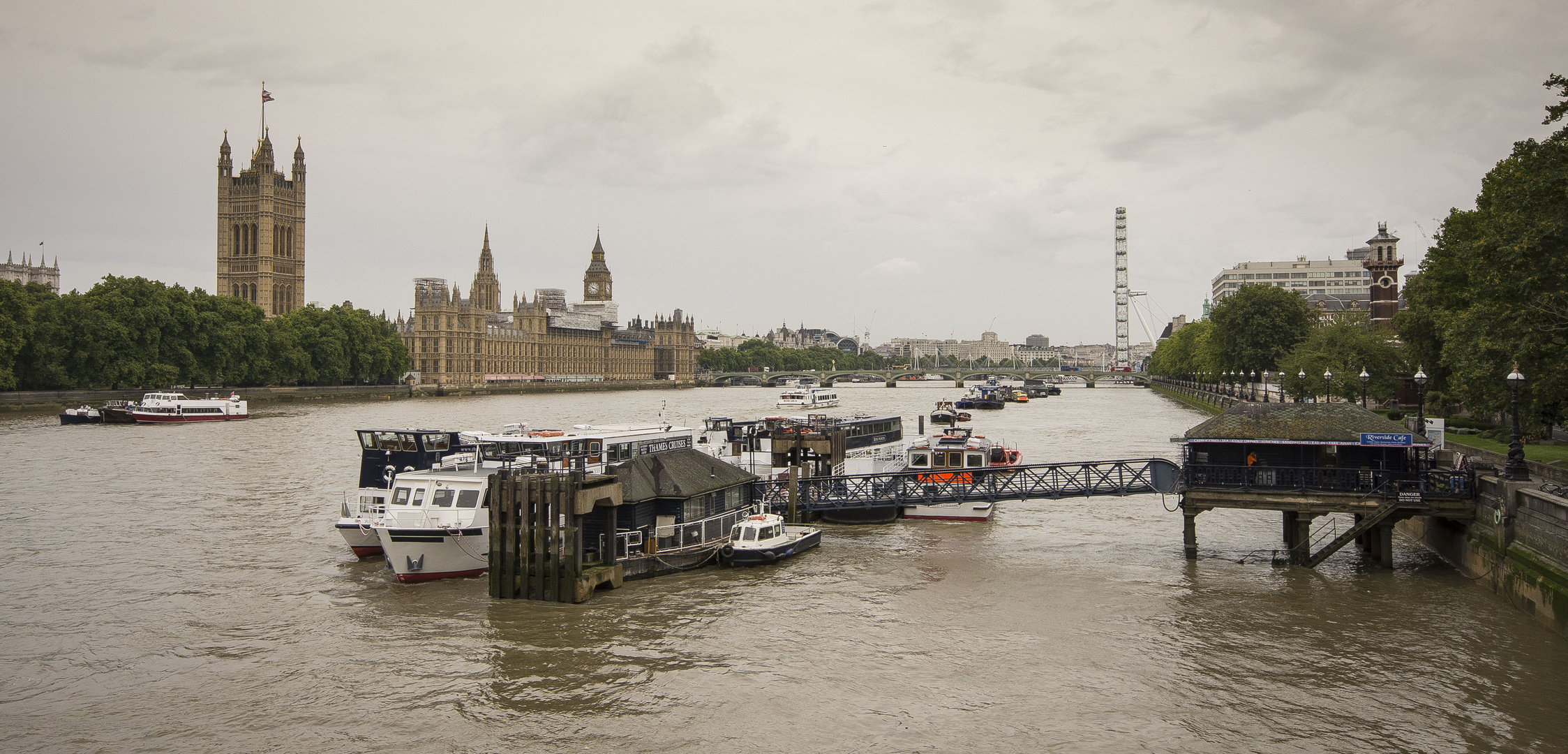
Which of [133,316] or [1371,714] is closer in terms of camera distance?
[1371,714]

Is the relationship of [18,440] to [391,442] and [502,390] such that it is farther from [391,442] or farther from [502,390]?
[502,390]

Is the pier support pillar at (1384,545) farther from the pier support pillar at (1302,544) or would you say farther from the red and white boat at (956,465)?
the red and white boat at (956,465)

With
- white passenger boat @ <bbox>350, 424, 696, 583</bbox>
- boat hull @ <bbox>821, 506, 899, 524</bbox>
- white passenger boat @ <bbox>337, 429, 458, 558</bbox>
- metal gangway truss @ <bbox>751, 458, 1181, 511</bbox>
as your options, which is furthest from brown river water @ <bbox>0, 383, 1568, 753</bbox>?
white passenger boat @ <bbox>337, 429, 458, 558</bbox>

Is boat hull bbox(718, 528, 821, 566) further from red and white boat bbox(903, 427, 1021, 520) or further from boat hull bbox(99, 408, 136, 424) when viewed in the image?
boat hull bbox(99, 408, 136, 424)

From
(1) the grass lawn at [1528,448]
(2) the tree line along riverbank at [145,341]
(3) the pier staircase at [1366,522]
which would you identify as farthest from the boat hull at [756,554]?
(2) the tree line along riverbank at [145,341]

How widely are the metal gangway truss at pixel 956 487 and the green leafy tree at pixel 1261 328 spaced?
62.8m

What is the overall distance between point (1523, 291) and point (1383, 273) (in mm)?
75299

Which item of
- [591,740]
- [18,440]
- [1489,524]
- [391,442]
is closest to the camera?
[591,740]

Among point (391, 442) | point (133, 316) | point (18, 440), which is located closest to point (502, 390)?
point (133, 316)

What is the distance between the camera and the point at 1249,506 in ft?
93.0

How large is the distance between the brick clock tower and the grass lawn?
179ft

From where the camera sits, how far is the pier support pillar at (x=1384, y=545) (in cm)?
2830

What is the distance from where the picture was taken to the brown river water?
17.8 meters

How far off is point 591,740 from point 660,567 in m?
11.1
